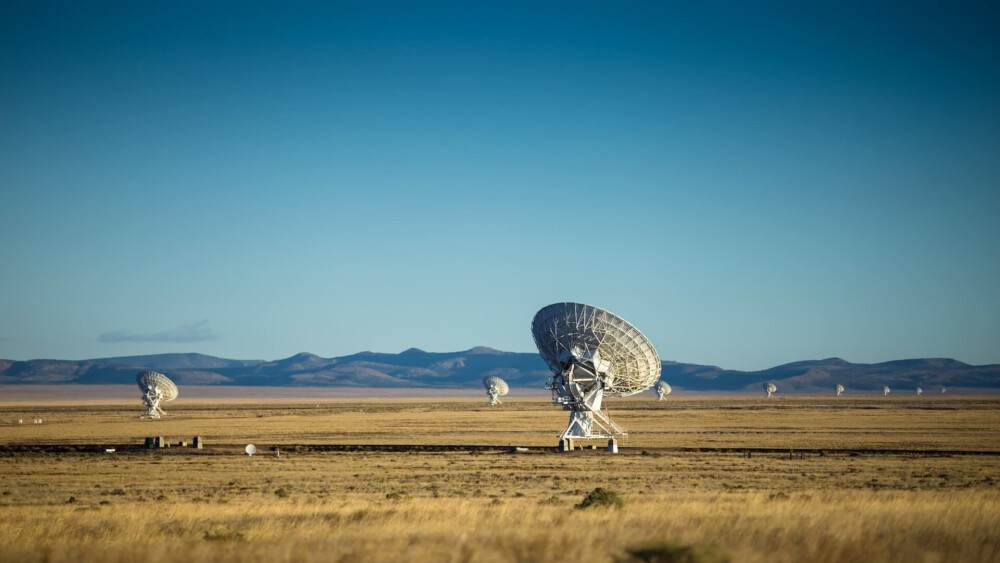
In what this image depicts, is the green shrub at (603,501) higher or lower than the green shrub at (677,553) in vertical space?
lower

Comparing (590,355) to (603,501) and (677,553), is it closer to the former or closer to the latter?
(603,501)

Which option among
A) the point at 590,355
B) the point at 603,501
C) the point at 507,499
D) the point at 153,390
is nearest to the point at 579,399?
the point at 590,355

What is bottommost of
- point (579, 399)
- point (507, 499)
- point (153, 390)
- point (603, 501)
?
point (507, 499)

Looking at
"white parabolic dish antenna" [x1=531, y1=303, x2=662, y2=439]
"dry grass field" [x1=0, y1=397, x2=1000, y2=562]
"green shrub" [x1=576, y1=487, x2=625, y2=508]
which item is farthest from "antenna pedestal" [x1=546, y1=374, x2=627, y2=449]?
"green shrub" [x1=576, y1=487, x2=625, y2=508]

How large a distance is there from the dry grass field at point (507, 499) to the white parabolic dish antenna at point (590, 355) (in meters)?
4.06

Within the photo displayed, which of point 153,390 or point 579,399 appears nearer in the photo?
point 579,399

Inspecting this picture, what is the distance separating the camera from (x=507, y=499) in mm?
30516

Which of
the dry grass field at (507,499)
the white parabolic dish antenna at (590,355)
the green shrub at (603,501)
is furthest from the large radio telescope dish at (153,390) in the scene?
the green shrub at (603,501)

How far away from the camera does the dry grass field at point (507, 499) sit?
13469 millimetres

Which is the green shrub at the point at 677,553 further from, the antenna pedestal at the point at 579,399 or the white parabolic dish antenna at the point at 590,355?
the antenna pedestal at the point at 579,399

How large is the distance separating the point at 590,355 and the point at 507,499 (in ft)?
88.8

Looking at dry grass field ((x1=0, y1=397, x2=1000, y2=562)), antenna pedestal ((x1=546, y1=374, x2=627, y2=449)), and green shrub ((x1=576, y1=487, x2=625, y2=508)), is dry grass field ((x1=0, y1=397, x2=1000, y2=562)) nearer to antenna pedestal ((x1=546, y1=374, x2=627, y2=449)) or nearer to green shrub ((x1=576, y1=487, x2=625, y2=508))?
green shrub ((x1=576, y1=487, x2=625, y2=508))

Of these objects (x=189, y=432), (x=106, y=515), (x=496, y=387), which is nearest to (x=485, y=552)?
(x=106, y=515)

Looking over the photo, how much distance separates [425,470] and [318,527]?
79.1 feet
